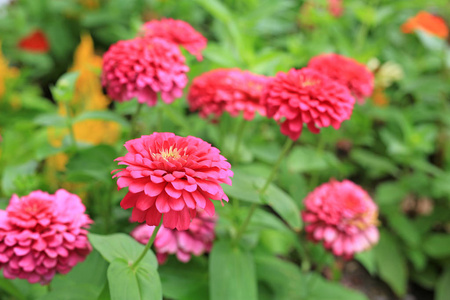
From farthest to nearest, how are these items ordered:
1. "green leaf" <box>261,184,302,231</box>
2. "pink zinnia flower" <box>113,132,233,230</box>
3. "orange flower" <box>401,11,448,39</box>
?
1. "orange flower" <box>401,11,448,39</box>
2. "green leaf" <box>261,184,302,231</box>
3. "pink zinnia flower" <box>113,132,233,230</box>

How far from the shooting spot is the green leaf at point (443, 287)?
63.4 inches

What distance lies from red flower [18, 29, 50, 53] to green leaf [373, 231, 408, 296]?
1.72m

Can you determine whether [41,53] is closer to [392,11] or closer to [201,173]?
[392,11]

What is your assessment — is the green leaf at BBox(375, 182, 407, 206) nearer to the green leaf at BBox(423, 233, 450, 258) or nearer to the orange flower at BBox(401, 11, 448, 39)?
the green leaf at BBox(423, 233, 450, 258)

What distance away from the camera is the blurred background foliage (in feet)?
3.86

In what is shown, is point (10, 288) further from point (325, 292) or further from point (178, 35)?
point (325, 292)

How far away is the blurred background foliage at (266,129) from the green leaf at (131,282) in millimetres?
318

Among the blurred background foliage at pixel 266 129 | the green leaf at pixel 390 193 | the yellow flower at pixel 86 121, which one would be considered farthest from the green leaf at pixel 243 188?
the green leaf at pixel 390 193

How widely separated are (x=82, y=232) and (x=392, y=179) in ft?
5.70

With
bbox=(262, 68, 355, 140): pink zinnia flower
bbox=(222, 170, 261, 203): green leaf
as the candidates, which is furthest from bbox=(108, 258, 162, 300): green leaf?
bbox=(262, 68, 355, 140): pink zinnia flower

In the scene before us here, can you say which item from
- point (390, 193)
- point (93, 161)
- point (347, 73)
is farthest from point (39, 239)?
point (390, 193)

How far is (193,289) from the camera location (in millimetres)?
1071

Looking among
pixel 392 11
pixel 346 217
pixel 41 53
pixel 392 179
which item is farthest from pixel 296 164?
pixel 41 53

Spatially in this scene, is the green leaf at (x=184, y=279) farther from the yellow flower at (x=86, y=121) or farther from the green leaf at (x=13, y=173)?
the yellow flower at (x=86, y=121)
